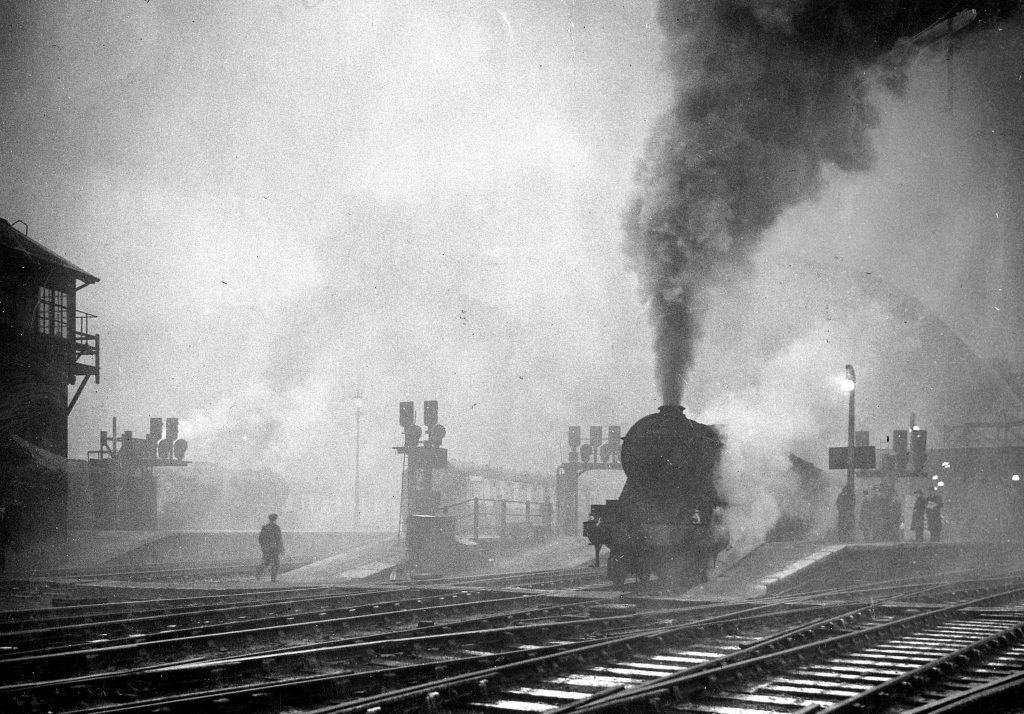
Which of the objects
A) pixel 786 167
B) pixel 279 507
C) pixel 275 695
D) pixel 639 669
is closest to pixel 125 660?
pixel 275 695

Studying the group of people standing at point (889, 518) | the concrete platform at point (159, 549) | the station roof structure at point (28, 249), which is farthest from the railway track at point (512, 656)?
the station roof structure at point (28, 249)

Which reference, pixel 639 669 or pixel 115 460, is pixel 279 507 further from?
pixel 639 669

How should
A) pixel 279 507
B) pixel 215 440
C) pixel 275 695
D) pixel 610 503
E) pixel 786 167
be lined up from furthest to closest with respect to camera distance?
pixel 215 440, pixel 279 507, pixel 786 167, pixel 610 503, pixel 275 695

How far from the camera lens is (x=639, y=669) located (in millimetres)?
8188

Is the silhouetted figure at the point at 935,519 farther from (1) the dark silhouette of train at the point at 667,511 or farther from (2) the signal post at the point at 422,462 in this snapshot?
(2) the signal post at the point at 422,462

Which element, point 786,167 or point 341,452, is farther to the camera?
point 341,452

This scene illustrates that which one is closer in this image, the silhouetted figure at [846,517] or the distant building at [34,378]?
the silhouetted figure at [846,517]

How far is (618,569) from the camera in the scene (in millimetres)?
15266

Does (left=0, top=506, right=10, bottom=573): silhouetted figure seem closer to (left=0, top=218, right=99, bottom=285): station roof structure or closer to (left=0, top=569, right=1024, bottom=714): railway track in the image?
(left=0, top=569, right=1024, bottom=714): railway track

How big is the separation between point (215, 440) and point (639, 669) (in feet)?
188

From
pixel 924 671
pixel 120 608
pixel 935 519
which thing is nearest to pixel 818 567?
pixel 924 671

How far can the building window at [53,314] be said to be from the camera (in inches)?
1150

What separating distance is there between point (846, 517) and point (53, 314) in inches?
903

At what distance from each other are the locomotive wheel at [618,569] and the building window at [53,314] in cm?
2082
